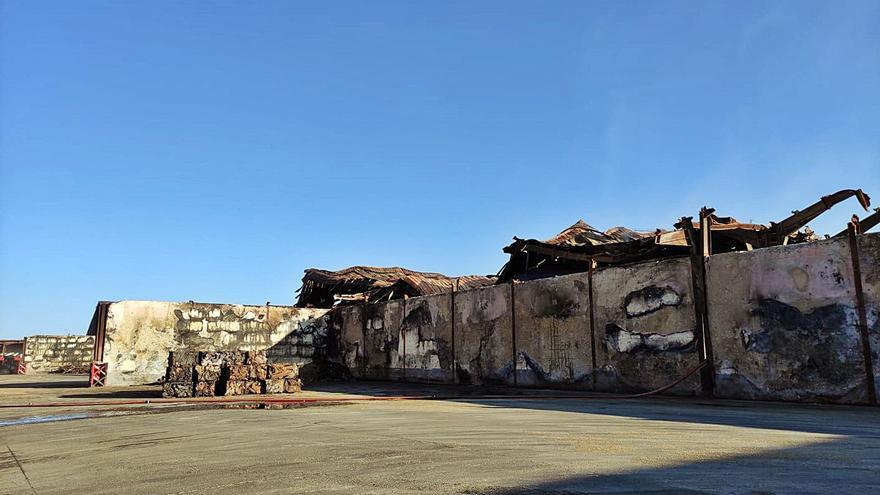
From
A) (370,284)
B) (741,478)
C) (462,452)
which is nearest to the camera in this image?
(741,478)

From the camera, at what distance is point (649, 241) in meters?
12.7

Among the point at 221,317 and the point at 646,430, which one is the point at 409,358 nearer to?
A: the point at 221,317

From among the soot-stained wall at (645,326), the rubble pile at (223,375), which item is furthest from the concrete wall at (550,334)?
the rubble pile at (223,375)

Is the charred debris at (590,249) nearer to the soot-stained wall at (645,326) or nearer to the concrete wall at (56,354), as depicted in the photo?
the soot-stained wall at (645,326)

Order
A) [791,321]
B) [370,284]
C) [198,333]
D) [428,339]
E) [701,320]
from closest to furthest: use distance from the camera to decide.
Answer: [791,321], [701,320], [428,339], [198,333], [370,284]

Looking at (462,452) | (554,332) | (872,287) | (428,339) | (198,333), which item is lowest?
(462,452)

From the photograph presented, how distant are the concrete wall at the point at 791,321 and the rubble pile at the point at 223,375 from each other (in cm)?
897

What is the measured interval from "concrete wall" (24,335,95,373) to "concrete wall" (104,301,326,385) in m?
15.8

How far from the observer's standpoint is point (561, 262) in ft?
51.4

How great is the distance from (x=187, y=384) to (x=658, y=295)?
31.7 feet

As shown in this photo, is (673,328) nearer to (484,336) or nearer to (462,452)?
(484,336)

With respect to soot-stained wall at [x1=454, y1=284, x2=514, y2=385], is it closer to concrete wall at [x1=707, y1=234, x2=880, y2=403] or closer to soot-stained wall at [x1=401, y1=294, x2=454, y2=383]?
soot-stained wall at [x1=401, y1=294, x2=454, y2=383]

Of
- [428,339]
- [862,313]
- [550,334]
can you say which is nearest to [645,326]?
[550,334]

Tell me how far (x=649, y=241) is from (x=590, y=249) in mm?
1839
